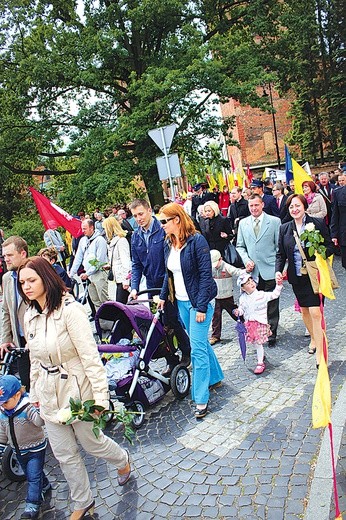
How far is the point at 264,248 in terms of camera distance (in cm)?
630

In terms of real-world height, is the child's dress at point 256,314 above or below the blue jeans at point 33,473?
above

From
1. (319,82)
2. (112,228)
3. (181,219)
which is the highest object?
(319,82)

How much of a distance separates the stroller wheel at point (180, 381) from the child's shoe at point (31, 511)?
6.06 ft

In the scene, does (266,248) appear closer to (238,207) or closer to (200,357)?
(200,357)

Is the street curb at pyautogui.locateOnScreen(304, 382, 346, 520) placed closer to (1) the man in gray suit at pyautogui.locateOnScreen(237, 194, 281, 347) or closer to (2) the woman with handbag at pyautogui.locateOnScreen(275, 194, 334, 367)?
(2) the woman with handbag at pyautogui.locateOnScreen(275, 194, 334, 367)

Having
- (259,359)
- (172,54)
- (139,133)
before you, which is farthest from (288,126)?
(259,359)

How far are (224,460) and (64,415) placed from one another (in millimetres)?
1514

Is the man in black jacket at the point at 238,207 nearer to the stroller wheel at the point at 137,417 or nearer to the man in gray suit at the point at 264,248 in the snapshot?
the man in gray suit at the point at 264,248

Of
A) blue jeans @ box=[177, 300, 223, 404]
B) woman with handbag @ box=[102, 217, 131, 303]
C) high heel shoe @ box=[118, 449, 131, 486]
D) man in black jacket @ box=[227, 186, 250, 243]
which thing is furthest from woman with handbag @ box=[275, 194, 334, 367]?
man in black jacket @ box=[227, 186, 250, 243]

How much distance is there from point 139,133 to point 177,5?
17.8 feet

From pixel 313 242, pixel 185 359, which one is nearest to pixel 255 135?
pixel 185 359

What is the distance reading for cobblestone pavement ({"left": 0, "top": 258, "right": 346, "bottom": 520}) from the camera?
11.1 ft

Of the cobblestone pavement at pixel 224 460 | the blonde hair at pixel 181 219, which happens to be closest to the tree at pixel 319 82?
the blonde hair at pixel 181 219

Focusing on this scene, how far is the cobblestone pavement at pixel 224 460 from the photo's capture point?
11.1 ft
